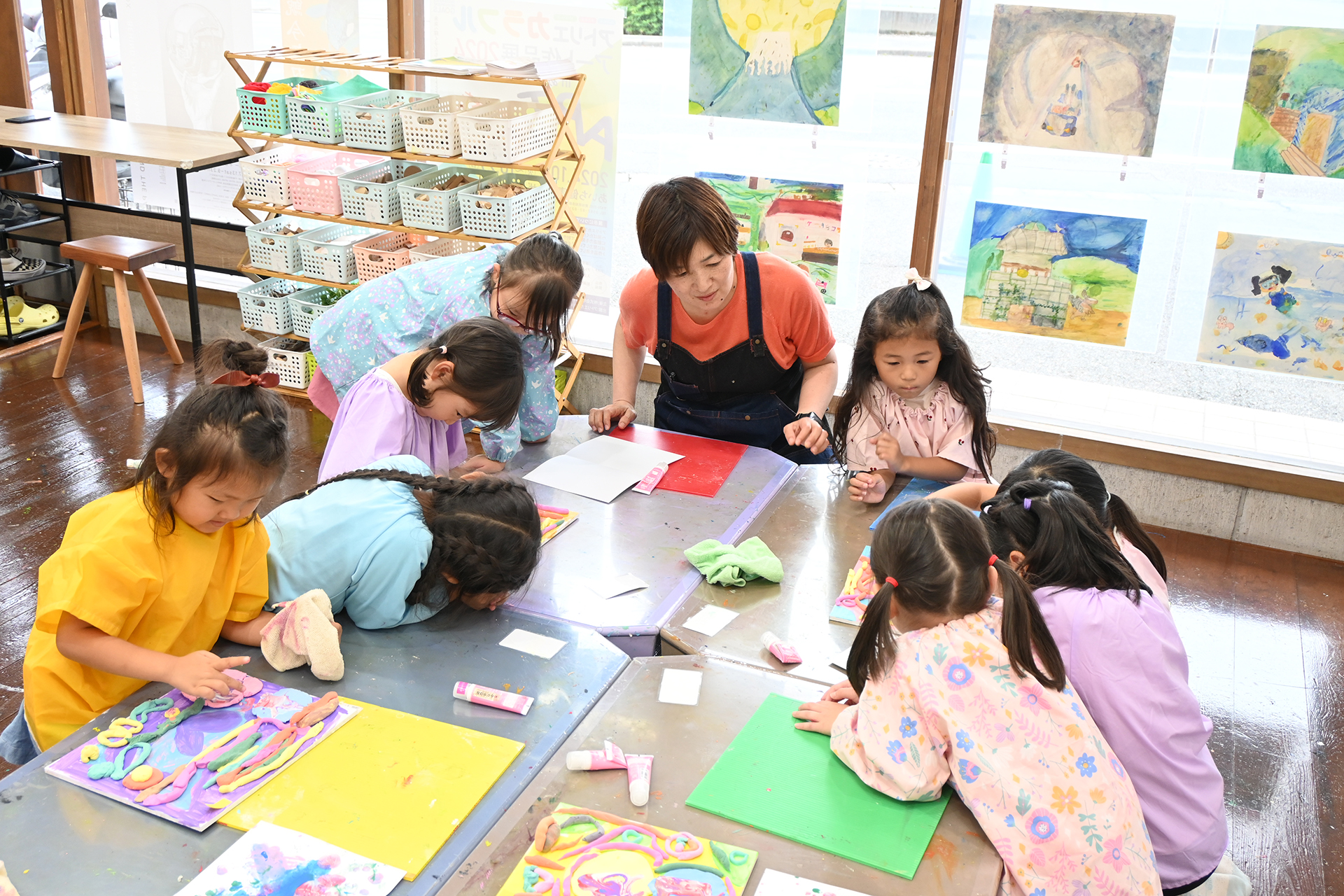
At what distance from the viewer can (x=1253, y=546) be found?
3701 mm

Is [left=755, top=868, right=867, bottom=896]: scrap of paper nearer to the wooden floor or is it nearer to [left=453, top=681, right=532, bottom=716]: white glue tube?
[left=453, top=681, right=532, bottom=716]: white glue tube

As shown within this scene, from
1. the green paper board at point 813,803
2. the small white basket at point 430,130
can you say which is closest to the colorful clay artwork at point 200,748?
the green paper board at point 813,803

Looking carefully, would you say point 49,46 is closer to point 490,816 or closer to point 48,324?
point 48,324

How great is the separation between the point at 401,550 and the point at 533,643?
0.89 feet

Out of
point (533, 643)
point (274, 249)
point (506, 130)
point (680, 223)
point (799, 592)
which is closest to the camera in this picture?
point (533, 643)

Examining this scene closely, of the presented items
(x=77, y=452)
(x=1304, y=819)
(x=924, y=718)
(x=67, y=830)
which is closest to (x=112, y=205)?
(x=77, y=452)

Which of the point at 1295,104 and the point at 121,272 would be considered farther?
the point at 121,272

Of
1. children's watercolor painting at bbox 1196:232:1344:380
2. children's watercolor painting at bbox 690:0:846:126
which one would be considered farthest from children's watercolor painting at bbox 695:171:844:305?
children's watercolor painting at bbox 1196:232:1344:380

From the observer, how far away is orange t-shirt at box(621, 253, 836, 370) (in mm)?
2674

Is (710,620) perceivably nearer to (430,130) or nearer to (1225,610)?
(1225,610)

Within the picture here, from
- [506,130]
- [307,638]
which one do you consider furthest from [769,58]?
[307,638]

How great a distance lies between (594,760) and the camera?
1473 mm

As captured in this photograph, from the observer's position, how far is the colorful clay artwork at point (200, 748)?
137cm

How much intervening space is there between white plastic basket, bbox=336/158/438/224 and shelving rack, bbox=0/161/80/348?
183 cm
